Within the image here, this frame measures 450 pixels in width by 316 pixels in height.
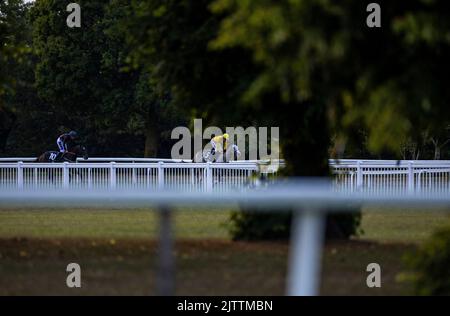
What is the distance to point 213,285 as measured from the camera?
317 inches

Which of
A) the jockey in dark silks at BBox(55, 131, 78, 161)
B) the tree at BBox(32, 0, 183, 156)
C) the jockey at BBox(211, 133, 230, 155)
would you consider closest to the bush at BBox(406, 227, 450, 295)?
the jockey at BBox(211, 133, 230, 155)

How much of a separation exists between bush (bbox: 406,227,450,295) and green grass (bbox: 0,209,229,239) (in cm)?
322

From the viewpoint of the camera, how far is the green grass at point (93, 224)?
46.2ft

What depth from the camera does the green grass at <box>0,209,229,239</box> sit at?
14087mm

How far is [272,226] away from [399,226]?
15.8 ft

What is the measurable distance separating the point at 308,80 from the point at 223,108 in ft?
15.9

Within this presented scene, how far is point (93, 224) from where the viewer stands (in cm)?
1862

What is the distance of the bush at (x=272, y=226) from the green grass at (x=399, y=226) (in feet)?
1.98

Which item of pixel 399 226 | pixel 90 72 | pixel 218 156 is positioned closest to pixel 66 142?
pixel 218 156

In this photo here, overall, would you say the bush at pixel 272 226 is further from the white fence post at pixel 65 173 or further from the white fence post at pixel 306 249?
the white fence post at pixel 65 173

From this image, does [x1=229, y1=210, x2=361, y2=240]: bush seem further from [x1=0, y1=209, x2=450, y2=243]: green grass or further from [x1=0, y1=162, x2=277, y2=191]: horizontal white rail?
[x1=0, y1=162, x2=277, y2=191]: horizontal white rail

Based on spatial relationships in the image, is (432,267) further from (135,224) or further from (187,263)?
(135,224)

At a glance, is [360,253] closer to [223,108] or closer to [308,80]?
[223,108]
